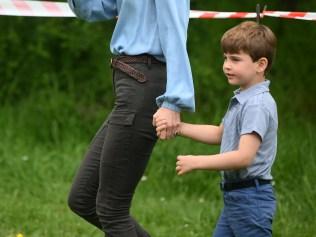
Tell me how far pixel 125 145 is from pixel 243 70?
563 mm

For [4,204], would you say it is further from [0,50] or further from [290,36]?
[290,36]

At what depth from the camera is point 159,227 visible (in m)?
5.33

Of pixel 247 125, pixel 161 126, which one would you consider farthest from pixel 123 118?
pixel 247 125

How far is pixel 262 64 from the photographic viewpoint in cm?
334

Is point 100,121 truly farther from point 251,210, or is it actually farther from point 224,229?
point 251,210

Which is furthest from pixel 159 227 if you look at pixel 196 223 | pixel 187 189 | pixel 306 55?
Answer: pixel 306 55

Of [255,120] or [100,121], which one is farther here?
[100,121]

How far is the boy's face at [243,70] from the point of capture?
333cm

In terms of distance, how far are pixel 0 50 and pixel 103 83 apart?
3.40 feet

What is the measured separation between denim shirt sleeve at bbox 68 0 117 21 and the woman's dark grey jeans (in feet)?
1.17

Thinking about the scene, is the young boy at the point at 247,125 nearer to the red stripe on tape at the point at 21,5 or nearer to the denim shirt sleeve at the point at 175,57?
the denim shirt sleeve at the point at 175,57

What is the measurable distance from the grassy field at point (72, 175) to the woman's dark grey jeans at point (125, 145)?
153 cm

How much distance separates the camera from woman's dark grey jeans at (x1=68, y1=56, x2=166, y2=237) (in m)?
3.40

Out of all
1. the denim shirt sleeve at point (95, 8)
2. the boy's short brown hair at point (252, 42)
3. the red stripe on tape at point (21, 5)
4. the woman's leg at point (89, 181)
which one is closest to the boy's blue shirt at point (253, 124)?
the boy's short brown hair at point (252, 42)
